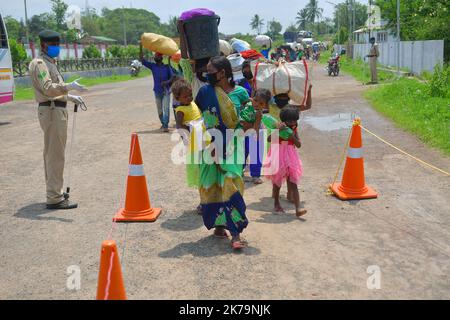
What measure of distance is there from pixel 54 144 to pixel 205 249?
2.46 m

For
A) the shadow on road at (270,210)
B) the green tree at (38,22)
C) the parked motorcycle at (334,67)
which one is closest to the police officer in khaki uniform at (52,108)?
the shadow on road at (270,210)

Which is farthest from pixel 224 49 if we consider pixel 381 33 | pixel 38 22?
pixel 38 22

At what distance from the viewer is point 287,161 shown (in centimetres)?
544

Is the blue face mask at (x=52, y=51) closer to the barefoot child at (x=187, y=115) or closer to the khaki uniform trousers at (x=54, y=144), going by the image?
the khaki uniform trousers at (x=54, y=144)

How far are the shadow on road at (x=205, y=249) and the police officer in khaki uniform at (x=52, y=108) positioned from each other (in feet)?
6.39

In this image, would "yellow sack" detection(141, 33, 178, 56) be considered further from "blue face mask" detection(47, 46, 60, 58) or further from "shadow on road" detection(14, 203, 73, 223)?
"shadow on road" detection(14, 203, 73, 223)

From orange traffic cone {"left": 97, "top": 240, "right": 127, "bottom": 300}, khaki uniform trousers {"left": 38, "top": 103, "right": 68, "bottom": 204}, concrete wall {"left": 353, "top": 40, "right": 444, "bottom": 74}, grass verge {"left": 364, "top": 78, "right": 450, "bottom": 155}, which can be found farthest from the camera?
concrete wall {"left": 353, "top": 40, "right": 444, "bottom": 74}

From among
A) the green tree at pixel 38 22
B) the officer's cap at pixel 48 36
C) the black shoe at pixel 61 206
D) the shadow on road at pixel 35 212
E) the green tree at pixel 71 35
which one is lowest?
the shadow on road at pixel 35 212

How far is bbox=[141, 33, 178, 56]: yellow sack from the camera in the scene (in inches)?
337

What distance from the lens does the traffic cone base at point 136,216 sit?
5297 millimetres

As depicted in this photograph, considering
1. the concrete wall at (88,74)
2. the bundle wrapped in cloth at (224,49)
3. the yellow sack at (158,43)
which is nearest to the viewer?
the bundle wrapped in cloth at (224,49)

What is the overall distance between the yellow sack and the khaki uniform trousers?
3139 mm

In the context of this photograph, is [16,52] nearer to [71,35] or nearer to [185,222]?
[185,222]

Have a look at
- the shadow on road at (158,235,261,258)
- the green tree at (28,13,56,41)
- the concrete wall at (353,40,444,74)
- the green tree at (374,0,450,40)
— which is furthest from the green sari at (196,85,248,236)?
the green tree at (28,13,56,41)
